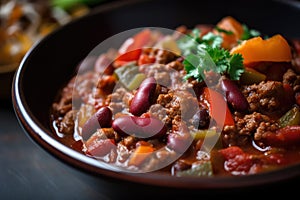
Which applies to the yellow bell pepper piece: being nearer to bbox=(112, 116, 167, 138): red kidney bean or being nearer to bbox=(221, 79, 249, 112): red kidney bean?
bbox=(221, 79, 249, 112): red kidney bean

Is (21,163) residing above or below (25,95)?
below

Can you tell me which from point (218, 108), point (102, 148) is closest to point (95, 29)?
point (102, 148)

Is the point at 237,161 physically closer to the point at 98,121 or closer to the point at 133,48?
the point at 98,121

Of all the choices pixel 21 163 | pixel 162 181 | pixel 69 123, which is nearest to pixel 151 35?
pixel 69 123

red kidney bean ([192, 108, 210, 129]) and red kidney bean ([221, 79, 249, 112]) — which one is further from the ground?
red kidney bean ([221, 79, 249, 112])

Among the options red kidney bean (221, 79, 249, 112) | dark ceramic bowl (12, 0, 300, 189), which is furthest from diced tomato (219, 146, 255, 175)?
dark ceramic bowl (12, 0, 300, 189)

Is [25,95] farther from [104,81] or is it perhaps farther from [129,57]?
[129,57]

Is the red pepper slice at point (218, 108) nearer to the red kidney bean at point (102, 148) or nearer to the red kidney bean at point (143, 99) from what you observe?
the red kidney bean at point (143, 99)
